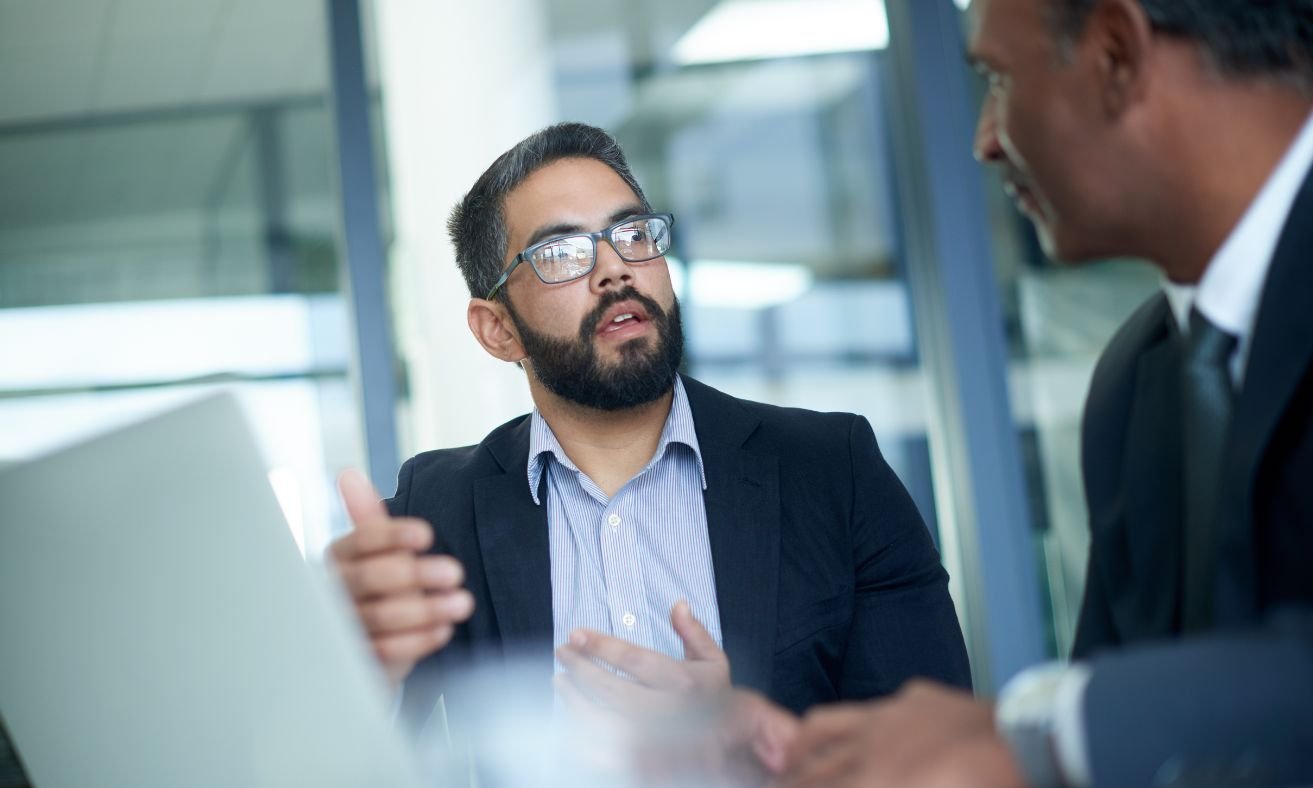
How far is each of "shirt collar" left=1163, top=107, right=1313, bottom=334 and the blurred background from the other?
2.47 m

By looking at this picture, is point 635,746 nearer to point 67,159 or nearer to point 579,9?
point 579,9

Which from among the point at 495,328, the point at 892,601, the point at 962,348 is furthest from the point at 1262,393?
the point at 962,348

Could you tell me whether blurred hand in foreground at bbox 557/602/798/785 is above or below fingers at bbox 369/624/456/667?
below

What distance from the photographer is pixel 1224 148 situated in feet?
3.51

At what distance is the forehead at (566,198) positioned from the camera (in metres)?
2.12

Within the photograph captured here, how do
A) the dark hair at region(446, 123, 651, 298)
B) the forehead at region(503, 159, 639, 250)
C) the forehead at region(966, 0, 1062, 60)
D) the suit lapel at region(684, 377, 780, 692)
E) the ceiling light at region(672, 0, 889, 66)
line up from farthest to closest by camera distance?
the ceiling light at region(672, 0, 889, 66) < the dark hair at region(446, 123, 651, 298) < the forehead at region(503, 159, 639, 250) < the suit lapel at region(684, 377, 780, 692) < the forehead at region(966, 0, 1062, 60)

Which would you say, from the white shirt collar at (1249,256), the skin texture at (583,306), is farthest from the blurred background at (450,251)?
the white shirt collar at (1249,256)

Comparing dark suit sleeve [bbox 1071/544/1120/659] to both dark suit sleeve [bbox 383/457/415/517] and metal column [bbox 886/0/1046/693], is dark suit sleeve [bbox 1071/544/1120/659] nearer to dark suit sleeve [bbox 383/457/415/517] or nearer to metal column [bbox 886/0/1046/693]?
dark suit sleeve [bbox 383/457/415/517]

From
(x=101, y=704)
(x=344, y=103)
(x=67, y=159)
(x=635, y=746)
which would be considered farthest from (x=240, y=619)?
(x=67, y=159)

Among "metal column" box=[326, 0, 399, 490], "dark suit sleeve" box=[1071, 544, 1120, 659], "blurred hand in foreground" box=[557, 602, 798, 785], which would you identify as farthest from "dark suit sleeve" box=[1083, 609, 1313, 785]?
"metal column" box=[326, 0, 399, 490]

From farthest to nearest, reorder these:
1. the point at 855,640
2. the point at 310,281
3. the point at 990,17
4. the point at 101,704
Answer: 1. the point at 310,281
2. the point at 855,640
3. the point at 990,17
4. the point at 101,704

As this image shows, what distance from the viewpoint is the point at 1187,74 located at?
107cm

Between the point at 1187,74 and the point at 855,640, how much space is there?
1028 millimetres

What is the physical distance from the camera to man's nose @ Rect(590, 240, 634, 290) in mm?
2053
